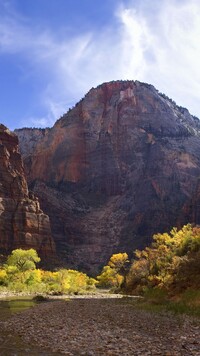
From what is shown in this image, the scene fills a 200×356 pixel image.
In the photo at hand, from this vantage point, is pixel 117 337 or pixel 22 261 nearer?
pixel 117 337

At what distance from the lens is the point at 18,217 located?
170375mm

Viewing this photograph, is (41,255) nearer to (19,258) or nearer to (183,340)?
(19,258)

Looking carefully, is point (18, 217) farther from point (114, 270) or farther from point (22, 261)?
point (22, 261)

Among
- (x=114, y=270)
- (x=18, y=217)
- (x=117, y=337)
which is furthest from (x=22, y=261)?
(x=117, y=337)

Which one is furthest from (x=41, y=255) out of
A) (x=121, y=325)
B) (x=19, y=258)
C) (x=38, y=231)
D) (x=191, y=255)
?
(x=121, y=325)

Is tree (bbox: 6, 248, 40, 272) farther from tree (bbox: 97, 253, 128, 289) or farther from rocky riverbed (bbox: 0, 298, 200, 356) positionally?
rocky riverbed (bbox: 0, 298, 200, 356)

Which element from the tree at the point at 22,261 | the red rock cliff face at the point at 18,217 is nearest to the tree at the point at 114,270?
the tree at the point at 22,261

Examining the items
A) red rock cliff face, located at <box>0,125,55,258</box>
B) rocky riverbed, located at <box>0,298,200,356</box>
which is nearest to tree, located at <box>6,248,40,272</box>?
red rock cliff face, located at <box>0,125,55,258</box>

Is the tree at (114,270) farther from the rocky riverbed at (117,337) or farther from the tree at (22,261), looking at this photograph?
the rocky riverbed at (117,337)

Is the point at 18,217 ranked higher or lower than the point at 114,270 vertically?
higher

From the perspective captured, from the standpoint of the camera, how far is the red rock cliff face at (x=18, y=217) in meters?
166

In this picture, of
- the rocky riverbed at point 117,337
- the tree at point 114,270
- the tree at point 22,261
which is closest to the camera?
the rocky riverbed at point 117,337

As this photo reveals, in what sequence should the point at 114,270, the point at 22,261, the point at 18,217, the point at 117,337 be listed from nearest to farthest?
the point at 117,337
the point at 22,261
the point at 114,270
the point at 18,217

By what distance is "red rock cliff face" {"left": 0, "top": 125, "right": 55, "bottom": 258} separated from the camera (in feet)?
543
